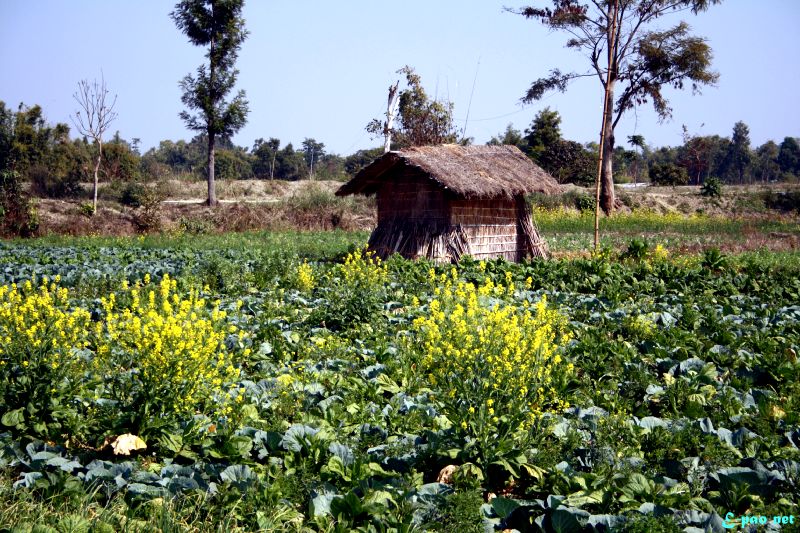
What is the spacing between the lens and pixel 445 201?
14.8 meters

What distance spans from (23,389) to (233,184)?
1471 inches

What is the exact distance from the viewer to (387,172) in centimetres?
1576

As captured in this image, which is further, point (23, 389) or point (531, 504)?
point (23, 389)

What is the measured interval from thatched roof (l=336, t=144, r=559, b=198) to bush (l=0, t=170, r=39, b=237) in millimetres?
12339

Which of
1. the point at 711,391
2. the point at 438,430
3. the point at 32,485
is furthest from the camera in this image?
the point at 711,391

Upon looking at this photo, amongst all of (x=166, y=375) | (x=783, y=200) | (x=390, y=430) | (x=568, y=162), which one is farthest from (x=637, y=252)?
(x=568, y=162)

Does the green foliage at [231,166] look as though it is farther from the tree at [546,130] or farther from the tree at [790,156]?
the tree at [790,156]

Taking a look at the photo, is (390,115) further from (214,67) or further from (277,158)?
(277,158)

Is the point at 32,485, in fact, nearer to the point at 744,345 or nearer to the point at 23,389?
the point at 23,389

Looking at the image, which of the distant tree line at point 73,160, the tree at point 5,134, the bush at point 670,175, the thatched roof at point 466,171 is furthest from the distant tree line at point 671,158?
the tree at point 5,134

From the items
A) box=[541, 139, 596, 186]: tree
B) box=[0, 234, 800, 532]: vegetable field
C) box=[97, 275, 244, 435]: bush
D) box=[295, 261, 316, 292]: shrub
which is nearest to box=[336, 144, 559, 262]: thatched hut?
box=[295, 261, 316, 292]: shrub

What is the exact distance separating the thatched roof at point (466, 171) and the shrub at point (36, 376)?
9946 millimetres

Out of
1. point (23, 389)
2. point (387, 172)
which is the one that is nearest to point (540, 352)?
point (23, 389)

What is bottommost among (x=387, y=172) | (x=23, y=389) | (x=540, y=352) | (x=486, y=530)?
(x=486, y=530)
